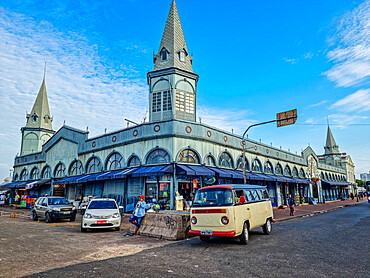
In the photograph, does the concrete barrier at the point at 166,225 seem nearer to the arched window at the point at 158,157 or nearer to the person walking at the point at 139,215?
the person walking at the point at 139,215

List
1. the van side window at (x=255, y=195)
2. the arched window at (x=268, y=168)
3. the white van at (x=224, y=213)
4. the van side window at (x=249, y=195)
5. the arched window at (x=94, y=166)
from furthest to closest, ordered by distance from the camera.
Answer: the arched window at (x=268, y=168), the arched window at (x=94, y=166), the van side window at (x=255, y=195), the van side window at (x=249, y=195), the white van at (x=224, y=213)

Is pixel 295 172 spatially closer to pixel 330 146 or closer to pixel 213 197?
pixel 213 197

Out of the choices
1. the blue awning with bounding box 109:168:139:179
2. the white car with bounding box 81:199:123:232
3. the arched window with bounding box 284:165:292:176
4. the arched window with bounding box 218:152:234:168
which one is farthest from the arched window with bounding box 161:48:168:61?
the arched window with bounding box 284:165:292:176

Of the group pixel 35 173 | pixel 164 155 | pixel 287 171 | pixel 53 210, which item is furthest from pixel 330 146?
pixel 53 210

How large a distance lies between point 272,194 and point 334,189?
34983 millimetres

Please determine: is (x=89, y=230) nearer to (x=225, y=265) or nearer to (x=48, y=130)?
(x=225, y=265)

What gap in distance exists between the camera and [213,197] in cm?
906

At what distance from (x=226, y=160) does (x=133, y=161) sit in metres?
9.28

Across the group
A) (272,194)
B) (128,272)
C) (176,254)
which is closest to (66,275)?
(128,272)

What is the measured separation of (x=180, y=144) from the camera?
20750 millimetres

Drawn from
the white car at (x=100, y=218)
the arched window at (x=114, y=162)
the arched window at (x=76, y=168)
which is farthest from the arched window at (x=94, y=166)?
the white car at (x=100, y=218)

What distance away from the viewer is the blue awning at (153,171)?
60.5 feet

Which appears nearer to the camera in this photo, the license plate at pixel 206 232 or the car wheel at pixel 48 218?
the license plate at pixel 206 232

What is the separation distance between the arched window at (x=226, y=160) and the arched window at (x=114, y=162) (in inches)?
374
